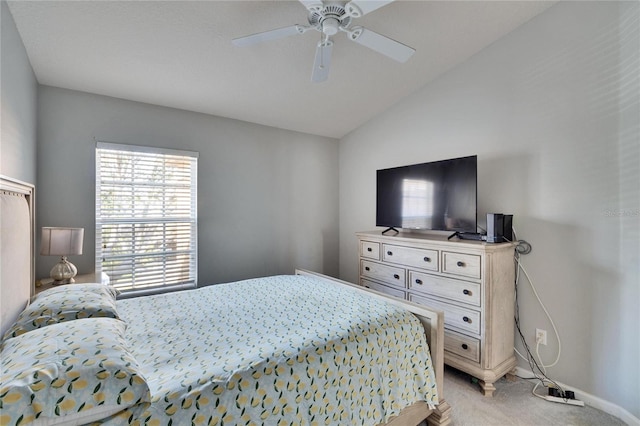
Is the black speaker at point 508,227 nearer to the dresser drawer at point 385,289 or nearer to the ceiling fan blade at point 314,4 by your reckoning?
the dresser drawer at point 385,289

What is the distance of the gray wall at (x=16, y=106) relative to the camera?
5.29 ft

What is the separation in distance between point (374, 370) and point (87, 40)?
2.91m

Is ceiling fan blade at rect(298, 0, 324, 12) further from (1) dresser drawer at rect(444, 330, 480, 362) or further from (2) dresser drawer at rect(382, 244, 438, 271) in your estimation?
(1) dresser drawer at rect(444, 330, 480, 362)

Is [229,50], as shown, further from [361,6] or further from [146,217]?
[146,217]

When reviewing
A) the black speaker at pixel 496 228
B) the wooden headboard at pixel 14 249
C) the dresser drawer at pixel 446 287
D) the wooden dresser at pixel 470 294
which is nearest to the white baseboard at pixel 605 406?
the wooden dresser at pixel 470 294

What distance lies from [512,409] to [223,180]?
10.9 ft

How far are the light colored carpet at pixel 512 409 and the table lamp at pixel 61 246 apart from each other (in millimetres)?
2938

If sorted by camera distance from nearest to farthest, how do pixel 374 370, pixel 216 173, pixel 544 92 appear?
1. pixel 374 370
2. pixel 544 92
3. pixel 216 173

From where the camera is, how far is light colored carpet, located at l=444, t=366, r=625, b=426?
1852mm

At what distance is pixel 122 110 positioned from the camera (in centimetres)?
277

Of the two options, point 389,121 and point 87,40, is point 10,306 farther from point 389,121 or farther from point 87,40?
point 389,121

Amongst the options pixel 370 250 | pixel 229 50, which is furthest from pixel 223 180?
pixel 370 250

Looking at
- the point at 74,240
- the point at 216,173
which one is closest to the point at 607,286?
the point at 216,173

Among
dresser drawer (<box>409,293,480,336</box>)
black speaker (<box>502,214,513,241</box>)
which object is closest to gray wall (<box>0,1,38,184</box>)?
dresser drawer (<box>409,293,480,336</box>)
